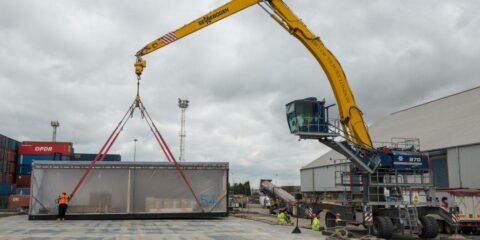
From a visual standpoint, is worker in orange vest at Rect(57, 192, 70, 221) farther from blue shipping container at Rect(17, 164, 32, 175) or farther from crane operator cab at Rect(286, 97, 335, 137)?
blue shipping container at Rect(17, 164, 32, 175)

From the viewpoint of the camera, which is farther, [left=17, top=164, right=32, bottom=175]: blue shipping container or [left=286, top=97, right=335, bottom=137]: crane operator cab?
[left=17, top=164, right=32, bottom=175]: blue shipping container

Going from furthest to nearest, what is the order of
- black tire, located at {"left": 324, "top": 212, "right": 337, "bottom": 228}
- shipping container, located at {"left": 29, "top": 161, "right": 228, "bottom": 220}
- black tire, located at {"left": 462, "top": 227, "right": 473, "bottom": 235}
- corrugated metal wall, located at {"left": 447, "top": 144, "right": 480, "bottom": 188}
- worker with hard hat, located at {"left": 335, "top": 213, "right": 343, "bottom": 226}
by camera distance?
corrugated metal wall, located at {"left": 447, "top": 144, "right": 480, "bottom": 188}, shipping container, located at {"left": 29, "top": 161, "right": 228, "bottom": 220}, black tire, located at {"left": 462, "top": 227, "right": 473, "bottom": 235}, black tire, located at {"left": 324, "top": 212, "right": 337, "bottom": 228}, worker with hard hat, located at {"left": 335, "top": 213, "right": 343, "bottom": 226}

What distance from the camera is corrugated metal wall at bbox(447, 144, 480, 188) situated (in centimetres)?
3097

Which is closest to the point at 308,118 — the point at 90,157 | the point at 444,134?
the point at 444,134

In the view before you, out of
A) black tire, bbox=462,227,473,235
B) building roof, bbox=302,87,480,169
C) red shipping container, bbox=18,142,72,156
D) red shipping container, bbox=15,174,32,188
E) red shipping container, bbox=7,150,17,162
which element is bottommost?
black tire, bbox=462,227,473,235

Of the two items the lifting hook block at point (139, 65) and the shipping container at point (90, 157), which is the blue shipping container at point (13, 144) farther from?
the lifting hook block at point (139, 65)

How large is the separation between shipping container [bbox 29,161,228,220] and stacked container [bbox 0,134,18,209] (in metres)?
15.2

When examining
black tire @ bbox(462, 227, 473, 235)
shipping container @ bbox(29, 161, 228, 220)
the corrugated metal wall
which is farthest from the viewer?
the corrugated metal wall

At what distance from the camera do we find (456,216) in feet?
72.4

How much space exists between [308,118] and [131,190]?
13770 millimetres

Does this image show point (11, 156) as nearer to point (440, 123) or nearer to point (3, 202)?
point (3, 202)

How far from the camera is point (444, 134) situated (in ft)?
119

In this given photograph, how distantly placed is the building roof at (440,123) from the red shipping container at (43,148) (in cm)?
2844

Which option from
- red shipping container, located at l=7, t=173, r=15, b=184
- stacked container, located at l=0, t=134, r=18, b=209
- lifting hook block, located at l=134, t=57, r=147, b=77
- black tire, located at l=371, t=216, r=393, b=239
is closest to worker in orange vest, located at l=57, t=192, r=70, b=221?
lifting hook block, located at l=134, t=57, r=147, b=77
